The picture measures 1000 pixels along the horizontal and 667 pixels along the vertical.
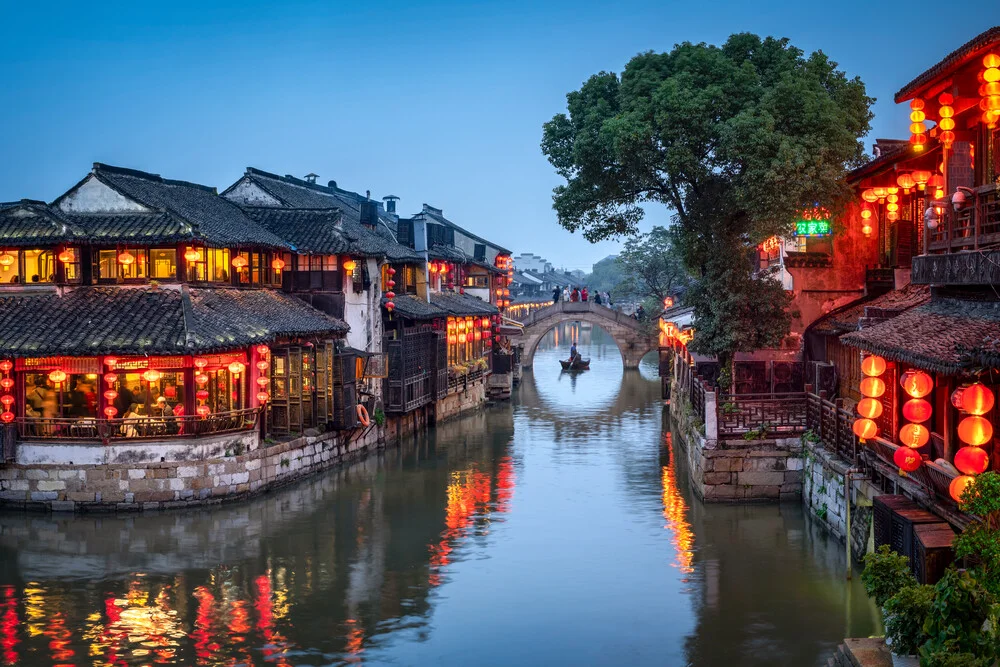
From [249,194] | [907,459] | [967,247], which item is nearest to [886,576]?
[907,459]

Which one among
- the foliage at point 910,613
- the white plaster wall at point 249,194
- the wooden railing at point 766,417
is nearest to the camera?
the foliage at point 910,613

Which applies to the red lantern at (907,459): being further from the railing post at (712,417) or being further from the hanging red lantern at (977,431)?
the railing post at (712,417)

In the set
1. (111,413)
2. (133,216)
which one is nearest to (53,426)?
(111,413)

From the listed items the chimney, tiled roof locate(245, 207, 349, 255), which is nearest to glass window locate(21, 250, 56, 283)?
tiled roof locate(245, 207, 349, 255)

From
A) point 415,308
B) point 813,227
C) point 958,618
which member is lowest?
A: point 958,618

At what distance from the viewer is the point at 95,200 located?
25891mm

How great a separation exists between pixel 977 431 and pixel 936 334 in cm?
228

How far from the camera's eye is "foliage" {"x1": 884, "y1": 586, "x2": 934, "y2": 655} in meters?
9.70

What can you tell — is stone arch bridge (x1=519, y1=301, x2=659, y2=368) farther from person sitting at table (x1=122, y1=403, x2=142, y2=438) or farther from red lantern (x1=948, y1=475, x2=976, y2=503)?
red lantern (x1=948, y1=475, x2=976, y2=503)

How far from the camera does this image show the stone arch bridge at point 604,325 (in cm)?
6341

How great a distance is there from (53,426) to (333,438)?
8069mm

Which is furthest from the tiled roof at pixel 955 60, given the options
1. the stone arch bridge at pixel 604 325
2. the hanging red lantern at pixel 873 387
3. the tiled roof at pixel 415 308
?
the stone arch bridge at pixel 604 325

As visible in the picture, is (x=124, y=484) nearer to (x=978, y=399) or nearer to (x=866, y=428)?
(x=866, y=428)

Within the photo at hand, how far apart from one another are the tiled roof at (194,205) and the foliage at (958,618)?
65.3ft
